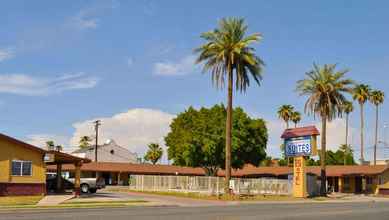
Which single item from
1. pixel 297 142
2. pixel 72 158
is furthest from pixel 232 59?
pixel 72 158

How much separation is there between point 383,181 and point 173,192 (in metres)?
31.5

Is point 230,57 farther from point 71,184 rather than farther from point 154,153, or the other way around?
point 154,153

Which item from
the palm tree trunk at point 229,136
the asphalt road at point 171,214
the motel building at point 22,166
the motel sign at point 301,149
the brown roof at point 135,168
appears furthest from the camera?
the brown roof at point 135,168

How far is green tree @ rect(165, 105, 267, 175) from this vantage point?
229 feet

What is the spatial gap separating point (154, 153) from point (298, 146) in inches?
2909

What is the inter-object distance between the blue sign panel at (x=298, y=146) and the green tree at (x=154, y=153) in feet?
235

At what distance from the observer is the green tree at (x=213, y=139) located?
69.7 m

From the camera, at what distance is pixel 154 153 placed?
417 feet

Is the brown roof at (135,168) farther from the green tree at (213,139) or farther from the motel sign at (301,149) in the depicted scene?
the motel sign at (301,149)

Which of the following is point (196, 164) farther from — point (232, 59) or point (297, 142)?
point (232, 59)

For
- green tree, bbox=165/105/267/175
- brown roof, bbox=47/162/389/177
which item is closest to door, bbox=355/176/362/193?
brown roof, bbox=47/162/389/177

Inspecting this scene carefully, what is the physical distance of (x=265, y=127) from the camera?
243 ft

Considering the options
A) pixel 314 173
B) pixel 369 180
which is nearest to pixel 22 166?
pixel 314 173

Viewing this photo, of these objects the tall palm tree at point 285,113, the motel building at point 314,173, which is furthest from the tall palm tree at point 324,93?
the tall palm tree at point 285,113
